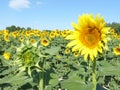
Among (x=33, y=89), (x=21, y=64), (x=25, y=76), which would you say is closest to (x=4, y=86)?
(x=33, y=89)

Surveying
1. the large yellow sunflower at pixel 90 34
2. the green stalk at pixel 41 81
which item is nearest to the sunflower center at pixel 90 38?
the large yellow sunflower at pixel 90 34

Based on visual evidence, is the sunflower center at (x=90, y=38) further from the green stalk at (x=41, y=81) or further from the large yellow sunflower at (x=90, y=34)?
the green stalk at (x=41, y=81)

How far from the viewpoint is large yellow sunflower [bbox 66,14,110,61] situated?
2066 mm

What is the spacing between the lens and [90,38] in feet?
6.98

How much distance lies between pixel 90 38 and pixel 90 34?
0.02m

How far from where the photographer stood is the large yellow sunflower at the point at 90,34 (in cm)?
207

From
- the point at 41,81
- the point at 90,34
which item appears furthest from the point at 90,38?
the point at 41,81

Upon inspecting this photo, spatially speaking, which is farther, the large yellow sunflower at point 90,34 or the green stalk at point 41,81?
the green stalk at point 41,81

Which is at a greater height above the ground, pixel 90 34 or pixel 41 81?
pixel 90 34

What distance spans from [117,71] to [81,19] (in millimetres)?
367

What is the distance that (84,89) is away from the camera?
2.10 m

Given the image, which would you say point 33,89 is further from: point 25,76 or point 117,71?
point 117,71

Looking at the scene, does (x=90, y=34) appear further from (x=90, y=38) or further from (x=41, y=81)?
(x=41, y=81)

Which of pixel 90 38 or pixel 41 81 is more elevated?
pixel 90 38
